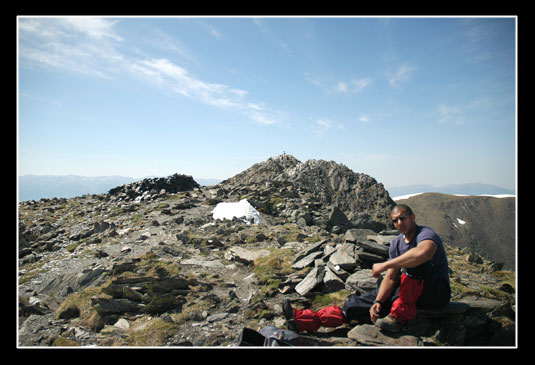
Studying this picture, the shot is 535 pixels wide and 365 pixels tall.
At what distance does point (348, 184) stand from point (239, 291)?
83.5 feet

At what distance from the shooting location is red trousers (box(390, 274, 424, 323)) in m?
5.43

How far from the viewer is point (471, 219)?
435ft

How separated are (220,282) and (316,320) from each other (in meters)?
5.51

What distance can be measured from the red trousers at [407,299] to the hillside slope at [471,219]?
126180 mm

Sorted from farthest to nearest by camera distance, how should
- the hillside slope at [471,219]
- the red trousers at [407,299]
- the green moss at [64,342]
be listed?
1. the hillside slope at [471,219]
2. the green moss at [64,342]
3. the red trousers at [407,299]

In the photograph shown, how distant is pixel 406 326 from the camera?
573 centimetres

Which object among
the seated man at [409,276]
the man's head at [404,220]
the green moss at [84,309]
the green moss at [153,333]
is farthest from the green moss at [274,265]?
the man's head at [404,220]

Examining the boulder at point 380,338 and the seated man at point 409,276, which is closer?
the seated man at point 409,276

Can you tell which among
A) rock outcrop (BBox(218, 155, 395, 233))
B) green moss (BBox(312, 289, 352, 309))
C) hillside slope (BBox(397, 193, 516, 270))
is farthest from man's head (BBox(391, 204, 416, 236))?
hillside slope (BBox(397, 193, 516, 270))

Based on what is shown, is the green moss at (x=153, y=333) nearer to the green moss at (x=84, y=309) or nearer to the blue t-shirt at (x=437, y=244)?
the green moss at (x=84, y=309)

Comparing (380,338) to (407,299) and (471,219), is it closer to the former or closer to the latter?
(407,299)

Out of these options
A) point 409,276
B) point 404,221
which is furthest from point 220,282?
point 404,221

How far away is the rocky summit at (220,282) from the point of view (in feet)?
19.6
